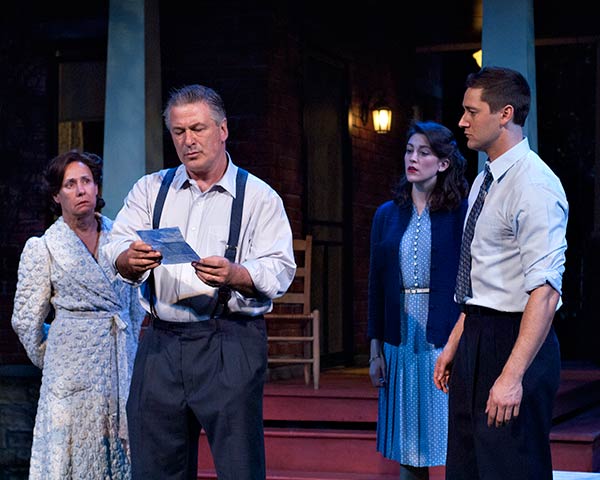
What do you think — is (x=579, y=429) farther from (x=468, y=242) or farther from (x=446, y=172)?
(x=468, y=242)

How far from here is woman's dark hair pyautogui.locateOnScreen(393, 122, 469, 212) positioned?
4445 mm

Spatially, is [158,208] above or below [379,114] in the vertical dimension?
below

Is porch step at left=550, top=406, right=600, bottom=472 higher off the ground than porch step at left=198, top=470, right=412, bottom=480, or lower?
higher

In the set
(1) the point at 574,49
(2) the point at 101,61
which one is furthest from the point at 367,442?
(1) the point at 574,49

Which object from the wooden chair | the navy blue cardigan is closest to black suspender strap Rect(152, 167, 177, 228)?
the navy blue cardigan

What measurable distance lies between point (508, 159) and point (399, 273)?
1.30 metres

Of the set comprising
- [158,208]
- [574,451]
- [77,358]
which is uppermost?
[158,208]

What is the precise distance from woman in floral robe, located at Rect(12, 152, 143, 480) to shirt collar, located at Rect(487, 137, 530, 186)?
189 cm

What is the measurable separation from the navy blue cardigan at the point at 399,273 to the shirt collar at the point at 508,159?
3.80 feet

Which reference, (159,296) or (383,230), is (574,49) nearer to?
(383,230)

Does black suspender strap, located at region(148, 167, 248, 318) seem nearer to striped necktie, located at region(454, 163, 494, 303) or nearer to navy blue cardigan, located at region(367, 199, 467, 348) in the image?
striped necktie, located at region(454, 163, 494, 303)

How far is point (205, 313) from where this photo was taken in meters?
3.33

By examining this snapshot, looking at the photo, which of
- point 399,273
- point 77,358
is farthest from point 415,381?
point 77,358

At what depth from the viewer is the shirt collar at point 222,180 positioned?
3.40 m
